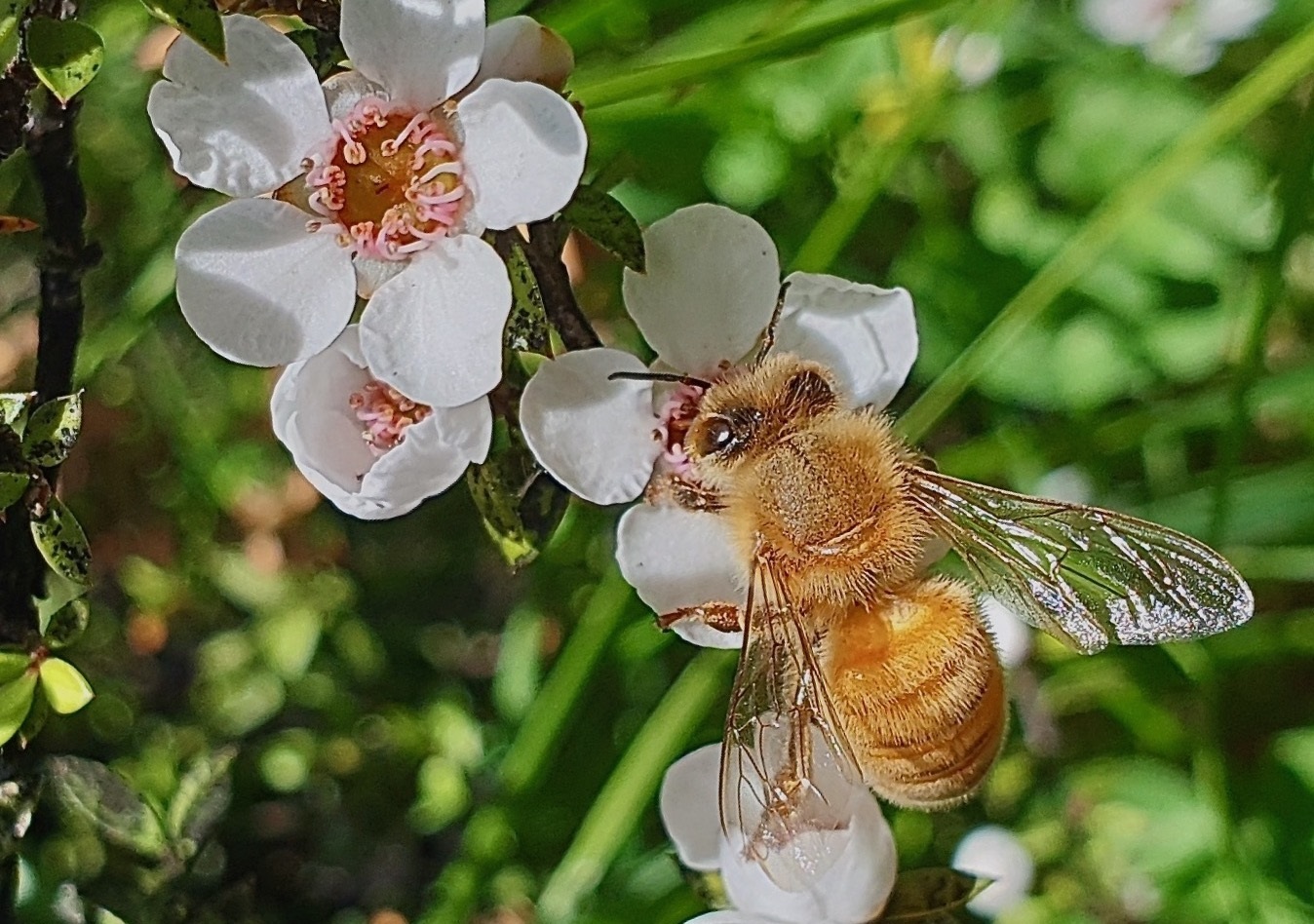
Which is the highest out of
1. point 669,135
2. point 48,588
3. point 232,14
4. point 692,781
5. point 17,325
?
point 232,14

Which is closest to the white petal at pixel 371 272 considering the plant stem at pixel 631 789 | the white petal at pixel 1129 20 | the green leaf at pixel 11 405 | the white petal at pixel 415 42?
the white petal at pixel 415 42

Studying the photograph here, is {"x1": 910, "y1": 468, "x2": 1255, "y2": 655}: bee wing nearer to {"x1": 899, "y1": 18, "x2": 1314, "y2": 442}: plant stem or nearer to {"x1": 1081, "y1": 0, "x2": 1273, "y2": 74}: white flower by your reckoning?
{"x1": 899, "y1": 18, "x2": 1314, "y2": 442}: plant stem

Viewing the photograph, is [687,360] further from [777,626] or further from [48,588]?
[48,588]

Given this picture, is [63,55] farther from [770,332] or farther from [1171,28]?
[1171,28]

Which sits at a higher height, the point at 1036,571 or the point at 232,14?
the point at 232,14

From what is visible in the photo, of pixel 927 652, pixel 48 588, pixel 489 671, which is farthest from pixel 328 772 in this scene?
pixel 927 652
